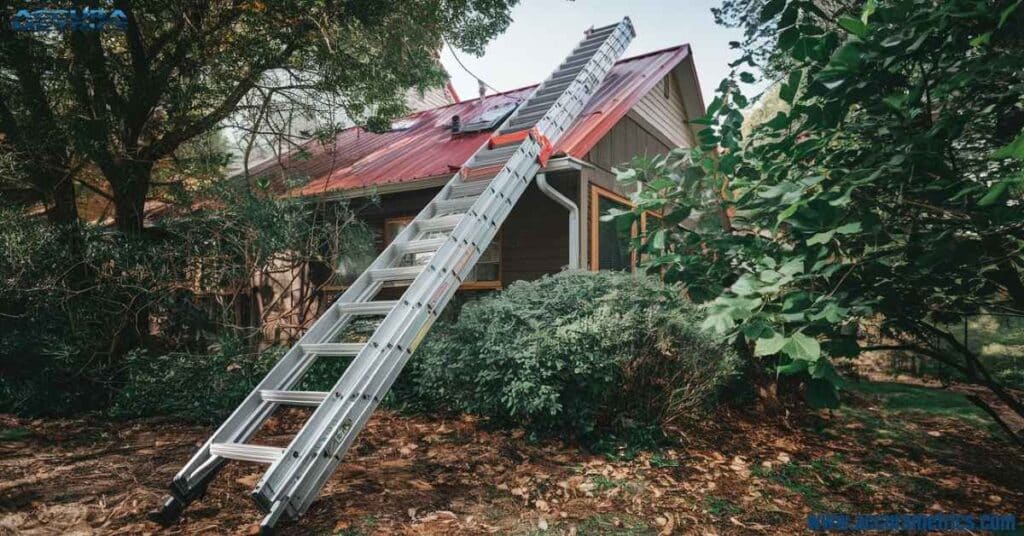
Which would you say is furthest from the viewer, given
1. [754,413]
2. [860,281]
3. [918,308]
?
[754,413]

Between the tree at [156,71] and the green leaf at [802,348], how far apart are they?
22.7ft

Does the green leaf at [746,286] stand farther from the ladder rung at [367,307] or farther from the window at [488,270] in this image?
the window at [488,270]

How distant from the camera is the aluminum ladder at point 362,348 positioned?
3.14 metres

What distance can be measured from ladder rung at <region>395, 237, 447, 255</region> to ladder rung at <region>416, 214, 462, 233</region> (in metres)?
0.22

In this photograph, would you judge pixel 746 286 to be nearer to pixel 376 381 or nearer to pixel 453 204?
pixel 376 381

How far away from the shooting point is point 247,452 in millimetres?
3168

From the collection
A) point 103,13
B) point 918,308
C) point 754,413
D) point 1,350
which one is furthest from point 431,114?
point 918,308

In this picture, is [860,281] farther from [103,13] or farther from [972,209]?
[103,13]

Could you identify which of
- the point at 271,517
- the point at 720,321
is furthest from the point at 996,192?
the point at 271,517

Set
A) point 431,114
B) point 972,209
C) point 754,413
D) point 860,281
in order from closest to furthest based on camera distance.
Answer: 1. point 972,209
2. point 860,281
3. point 754,413
4. point 431,114

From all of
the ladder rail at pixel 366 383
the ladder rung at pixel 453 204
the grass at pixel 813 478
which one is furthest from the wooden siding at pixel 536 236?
the grass at pixel 813 478

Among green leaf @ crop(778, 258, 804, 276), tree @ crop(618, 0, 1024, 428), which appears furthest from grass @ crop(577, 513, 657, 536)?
green leaf @ crop(778, 258, 804, 276)

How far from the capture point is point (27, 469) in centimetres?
443

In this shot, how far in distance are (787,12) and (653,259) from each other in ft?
4.73
